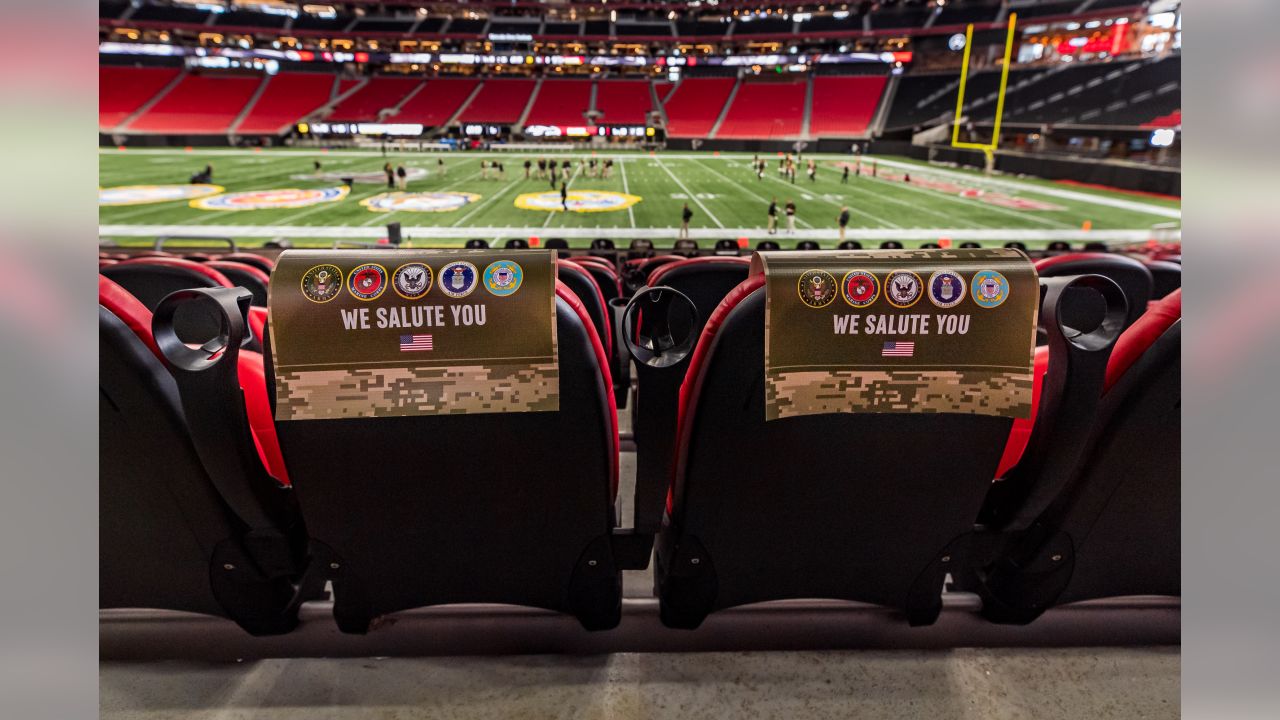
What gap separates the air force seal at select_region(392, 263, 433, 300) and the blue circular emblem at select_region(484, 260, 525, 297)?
0.39 ft

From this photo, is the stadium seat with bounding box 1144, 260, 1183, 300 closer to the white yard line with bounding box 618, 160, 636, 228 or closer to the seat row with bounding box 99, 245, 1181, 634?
the seat row with bounding box 99, 245, 1181, 634

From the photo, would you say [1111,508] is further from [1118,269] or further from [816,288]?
[1118,269]

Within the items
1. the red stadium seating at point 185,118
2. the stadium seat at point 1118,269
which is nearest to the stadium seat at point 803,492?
the stadium seat at point 1118,269

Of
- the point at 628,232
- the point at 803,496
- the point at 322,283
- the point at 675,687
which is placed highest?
the point at 628,232

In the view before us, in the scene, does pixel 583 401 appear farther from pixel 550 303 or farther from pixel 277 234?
pixel 277 234

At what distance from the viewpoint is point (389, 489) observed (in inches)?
62.1

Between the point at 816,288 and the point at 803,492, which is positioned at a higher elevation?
the point at 816,288

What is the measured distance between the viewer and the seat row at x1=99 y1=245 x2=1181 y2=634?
140 cm

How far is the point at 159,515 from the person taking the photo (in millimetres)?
1586

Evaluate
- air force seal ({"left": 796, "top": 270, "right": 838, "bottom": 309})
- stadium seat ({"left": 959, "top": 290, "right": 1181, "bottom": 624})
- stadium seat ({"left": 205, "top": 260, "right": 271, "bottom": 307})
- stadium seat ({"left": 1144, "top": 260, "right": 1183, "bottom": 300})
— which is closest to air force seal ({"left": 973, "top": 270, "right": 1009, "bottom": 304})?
air force seal ({"left": 796, "top": 270, "right": 838, "bottom": 309})

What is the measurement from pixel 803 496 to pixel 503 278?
959 millimetres

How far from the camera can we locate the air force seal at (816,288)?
1.31 m

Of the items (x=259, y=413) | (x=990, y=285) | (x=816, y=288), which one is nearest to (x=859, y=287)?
(x=816, y=288)
